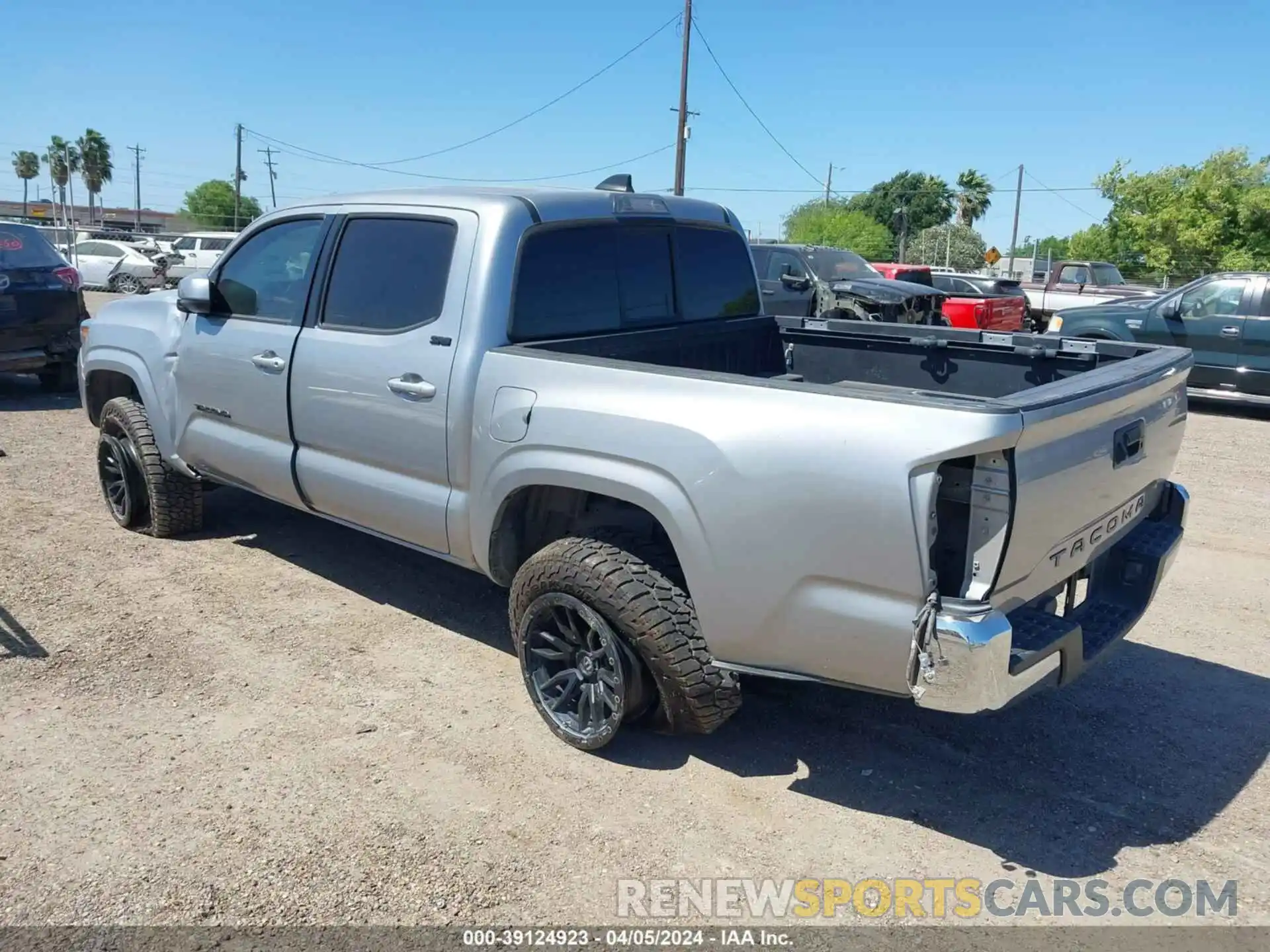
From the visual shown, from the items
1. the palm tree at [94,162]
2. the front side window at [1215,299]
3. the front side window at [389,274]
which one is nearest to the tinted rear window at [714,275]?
the front side window at [389,274]

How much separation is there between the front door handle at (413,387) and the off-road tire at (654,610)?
844 mm

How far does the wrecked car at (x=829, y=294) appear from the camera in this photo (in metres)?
13.5

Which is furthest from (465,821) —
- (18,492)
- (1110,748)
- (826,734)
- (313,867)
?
(18,492)

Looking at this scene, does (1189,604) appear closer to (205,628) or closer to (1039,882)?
(1039,882)

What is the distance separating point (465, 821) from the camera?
3.29m

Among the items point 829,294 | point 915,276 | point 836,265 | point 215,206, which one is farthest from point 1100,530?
point 215,206

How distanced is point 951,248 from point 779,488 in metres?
62.3

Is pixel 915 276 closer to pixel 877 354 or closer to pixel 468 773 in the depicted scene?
pixel 877 354

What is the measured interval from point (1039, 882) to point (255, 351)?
3.92 meters

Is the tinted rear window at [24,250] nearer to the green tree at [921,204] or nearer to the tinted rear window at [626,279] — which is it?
the tinted rear window at [626,279]

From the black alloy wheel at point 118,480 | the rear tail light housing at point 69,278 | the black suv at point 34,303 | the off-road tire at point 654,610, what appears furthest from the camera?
the rear tail light housing at point 69,278

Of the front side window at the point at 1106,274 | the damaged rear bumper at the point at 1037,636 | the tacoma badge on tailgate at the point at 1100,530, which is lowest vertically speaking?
the damaged rear bumper at the point at 1037,636

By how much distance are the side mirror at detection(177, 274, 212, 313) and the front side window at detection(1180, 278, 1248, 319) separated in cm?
1087

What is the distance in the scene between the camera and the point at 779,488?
296cm
